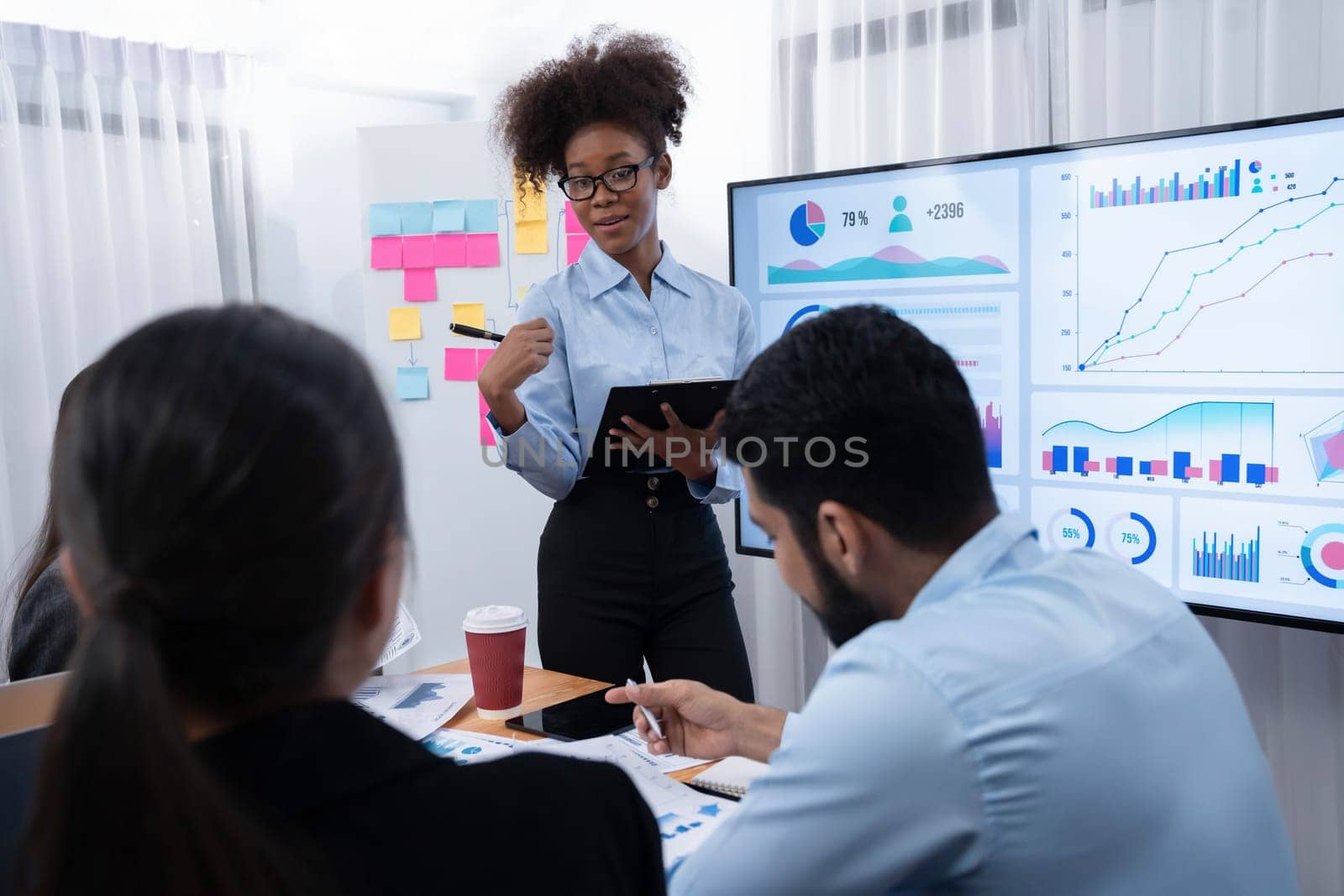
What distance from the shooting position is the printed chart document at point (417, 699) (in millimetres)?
1503

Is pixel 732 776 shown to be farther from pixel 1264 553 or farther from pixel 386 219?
pixel 386 219

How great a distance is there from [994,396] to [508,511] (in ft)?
5.15

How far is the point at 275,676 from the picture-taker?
592mm

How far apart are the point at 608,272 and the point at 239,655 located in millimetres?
1691

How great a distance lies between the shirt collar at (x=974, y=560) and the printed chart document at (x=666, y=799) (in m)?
0.31

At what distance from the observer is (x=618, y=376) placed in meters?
2.16

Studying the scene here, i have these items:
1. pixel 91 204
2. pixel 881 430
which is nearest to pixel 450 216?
pixel 91 204

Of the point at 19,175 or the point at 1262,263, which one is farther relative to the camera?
the point at 19,175

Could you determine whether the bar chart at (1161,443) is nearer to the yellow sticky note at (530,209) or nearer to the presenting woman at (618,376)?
the presenting woman at (618,376)

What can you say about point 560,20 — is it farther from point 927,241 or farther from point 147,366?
point 147,366

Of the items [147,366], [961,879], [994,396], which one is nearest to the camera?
[147,366]

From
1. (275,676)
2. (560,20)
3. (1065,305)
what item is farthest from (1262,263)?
(560,20)

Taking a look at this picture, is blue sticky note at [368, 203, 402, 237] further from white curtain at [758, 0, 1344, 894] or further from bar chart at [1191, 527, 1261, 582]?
bar chart at [1191, 527, 1261, 582]

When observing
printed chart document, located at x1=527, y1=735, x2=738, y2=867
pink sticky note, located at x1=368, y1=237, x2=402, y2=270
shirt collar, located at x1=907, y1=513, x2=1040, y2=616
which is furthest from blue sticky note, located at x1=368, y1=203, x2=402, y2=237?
shirt collar, located at x1=907, y1=513, x2=1040, y2=616
